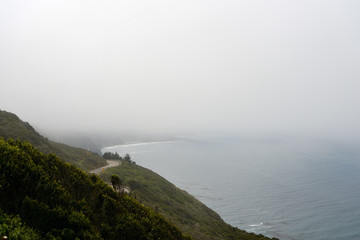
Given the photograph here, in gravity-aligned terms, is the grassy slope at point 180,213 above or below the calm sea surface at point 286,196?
above

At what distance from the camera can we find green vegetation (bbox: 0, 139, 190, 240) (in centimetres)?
1266

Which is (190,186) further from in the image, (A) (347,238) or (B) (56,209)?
(B) (56,209)

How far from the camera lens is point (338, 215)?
94.1 m

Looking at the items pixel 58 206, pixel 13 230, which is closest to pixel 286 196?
pixel 58 206

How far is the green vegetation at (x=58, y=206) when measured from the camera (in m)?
12.7

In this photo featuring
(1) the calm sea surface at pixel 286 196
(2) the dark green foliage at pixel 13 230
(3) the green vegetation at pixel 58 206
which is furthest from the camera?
(1) the calm sea surface at pixel 286 196

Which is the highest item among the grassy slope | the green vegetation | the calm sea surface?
the green vegetation

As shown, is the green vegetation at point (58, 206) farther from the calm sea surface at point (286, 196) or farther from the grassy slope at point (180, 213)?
the calm sea surface at point (286, 196)

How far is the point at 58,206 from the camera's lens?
1403 centimetres

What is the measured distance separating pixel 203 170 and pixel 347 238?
130 metres

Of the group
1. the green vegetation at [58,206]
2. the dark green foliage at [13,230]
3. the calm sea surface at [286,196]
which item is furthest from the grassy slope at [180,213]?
the dark green foliage at [13,230]

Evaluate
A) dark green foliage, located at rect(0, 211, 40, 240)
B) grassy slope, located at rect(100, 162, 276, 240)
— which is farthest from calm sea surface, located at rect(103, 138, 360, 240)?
dark green foliage, located at rect(0, 211, 40, 240)

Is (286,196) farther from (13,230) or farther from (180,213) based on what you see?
(13,230)

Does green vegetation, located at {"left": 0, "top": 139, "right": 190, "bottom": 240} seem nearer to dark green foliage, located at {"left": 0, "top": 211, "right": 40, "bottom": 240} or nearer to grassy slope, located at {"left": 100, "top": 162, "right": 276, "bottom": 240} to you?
dark green foliage, located at {"left": 0, "top": 211, "right": 40, "bottom": 240}
